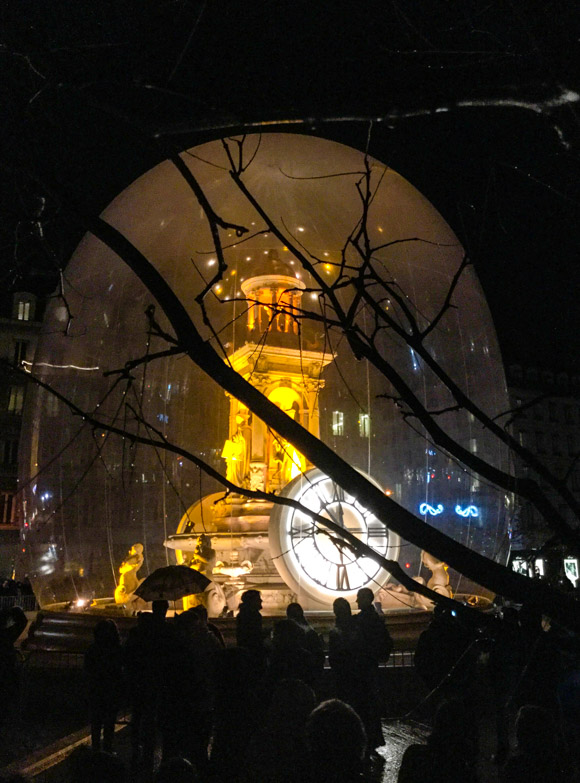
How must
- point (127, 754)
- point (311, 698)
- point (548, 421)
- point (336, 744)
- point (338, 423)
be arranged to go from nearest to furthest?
point (336, 744)
point (311, 698)
point (127, 754)
point (338, 423)
point (548, 421)

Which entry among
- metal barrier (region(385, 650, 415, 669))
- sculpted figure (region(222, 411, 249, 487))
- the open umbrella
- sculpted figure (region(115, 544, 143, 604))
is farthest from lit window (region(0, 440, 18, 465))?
metal barrier (region(385, 650, 415, 669))

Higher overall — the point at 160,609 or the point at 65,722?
the point at 160,609

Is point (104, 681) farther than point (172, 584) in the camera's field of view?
No

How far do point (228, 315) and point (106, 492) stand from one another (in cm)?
647

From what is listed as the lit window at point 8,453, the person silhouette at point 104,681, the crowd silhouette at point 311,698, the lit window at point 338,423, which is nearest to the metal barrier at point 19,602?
the lit window at point 338,423

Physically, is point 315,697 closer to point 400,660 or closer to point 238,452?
point 400,660

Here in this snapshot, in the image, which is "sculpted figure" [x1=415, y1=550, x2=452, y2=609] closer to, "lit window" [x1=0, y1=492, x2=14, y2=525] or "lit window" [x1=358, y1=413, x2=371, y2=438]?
"lit window" [x1=358, y1=413, x2=371, y2=438]

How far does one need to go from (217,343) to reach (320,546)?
495 centimetres

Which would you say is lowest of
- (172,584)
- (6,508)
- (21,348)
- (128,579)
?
(6,508)

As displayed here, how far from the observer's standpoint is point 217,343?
13.5 metres

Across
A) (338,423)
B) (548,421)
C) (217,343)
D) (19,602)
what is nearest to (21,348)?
(19,602)

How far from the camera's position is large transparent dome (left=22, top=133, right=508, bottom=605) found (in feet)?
40.5

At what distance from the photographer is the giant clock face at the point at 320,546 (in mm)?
10234

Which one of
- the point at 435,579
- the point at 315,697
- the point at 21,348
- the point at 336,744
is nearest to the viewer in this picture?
the point at 336,744
